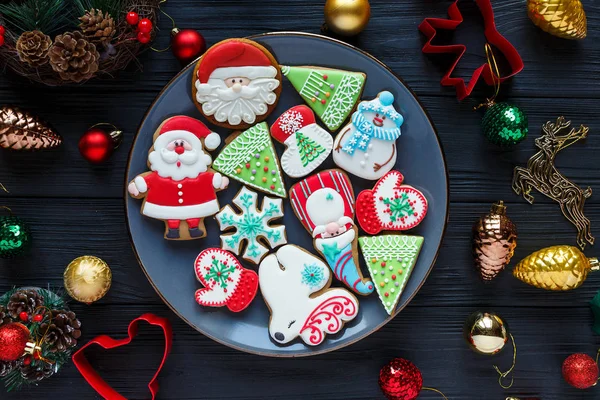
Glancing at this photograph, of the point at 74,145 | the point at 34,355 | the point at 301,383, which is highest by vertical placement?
the point at 74,145

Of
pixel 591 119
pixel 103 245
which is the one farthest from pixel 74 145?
pixel 591 119

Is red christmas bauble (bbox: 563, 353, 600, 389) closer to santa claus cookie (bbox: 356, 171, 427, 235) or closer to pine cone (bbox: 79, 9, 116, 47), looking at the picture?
santa claus cookie (bbox: 356, 171, 427, 235)

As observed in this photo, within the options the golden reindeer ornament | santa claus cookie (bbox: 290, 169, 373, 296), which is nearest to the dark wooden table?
the golden reindeer ornament

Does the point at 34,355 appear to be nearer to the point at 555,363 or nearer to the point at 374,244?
the point at 374,244

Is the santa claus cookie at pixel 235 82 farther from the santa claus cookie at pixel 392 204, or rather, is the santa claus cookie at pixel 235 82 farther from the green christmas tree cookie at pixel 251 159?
the santa claus cookie at pixel 392 204

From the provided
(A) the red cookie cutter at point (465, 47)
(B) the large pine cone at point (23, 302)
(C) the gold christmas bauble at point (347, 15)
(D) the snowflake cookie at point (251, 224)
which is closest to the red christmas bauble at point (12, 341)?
(B) the large pine cone at point (23, 302)
